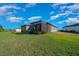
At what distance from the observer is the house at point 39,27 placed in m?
3.73

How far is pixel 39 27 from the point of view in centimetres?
376

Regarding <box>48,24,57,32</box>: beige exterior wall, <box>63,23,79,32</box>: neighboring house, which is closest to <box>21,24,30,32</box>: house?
<box>48,24,57,32</box>: beige exterior wall

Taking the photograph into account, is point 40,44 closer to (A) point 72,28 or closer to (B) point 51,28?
(B) point 51,28

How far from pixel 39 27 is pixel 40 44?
11.2 inches

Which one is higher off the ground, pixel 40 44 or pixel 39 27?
pixel 39 27

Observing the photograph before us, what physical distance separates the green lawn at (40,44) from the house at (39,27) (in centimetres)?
8

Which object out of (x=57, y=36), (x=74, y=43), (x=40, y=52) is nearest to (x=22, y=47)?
(x=40, y=52)

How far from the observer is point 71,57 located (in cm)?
359

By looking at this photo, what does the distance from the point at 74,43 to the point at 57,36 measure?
31 cm

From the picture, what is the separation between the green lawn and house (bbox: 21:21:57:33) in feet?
0.27

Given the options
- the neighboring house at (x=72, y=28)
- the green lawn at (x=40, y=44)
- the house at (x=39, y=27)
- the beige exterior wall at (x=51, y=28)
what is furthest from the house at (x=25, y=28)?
the neighboring house at (x=72, y=28)

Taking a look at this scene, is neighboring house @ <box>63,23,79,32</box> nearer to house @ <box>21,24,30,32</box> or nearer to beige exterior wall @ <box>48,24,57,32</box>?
beige exterior wall @ <box>48,24,57,32</box>

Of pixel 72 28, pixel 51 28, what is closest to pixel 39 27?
pixel 51 28

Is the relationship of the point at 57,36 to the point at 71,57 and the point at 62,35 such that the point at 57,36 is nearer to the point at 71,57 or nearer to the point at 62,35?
the point at 62,35
